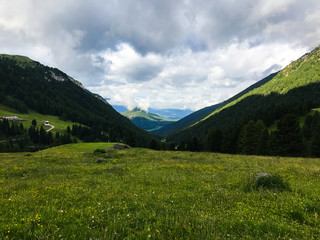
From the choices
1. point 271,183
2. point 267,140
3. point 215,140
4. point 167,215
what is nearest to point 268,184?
point 271,183

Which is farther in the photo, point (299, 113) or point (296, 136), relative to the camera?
point (299, 113)

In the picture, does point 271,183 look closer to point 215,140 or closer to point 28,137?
point 215,140

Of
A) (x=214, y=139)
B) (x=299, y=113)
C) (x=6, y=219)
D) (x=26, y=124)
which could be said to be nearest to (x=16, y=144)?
(x=26, y=124)

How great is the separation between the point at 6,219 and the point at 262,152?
7143 cm

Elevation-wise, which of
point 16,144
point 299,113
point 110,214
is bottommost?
point 16,144

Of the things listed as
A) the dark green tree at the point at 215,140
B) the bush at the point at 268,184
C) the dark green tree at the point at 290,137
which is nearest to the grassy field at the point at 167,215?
the bush at the point at 268,184

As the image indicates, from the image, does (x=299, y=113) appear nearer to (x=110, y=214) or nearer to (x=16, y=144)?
(x=110, y=214)

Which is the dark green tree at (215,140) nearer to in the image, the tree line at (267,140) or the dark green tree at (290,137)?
the tree line at (267,140)

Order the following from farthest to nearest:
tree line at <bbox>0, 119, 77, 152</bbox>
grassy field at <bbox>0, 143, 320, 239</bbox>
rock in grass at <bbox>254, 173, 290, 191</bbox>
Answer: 1. tree line at <bbox>0, 119, 77, 152</bbox>
2. rock in grass at <bbox>254, 173, 290, 191</bbox>
3. grassy field at <bbox>0, 143, 320, 239</bbox>

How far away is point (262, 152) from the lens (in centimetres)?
6006

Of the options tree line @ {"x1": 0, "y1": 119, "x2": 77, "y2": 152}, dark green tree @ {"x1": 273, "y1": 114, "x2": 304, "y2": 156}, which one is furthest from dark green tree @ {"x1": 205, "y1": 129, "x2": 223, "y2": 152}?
tree line @ {"x1": 0, "y1": 119, "x2": 77, "y2": 152}

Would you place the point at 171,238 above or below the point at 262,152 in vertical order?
above

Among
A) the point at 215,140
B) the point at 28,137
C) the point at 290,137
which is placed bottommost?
the point at 28,137

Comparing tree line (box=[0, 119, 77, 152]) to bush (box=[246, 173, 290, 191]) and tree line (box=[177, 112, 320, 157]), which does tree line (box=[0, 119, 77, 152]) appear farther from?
bush (box=[246, 173, 290, 191])
